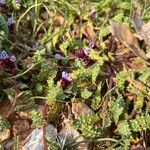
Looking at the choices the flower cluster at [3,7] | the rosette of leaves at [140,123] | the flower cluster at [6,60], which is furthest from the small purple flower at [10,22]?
the rosette of leaves at [140,123]

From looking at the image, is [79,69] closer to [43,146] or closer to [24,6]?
[43,146]

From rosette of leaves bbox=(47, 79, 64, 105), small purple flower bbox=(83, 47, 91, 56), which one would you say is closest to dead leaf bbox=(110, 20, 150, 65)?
small purple flower bbox=(83, 47, 91, 56)

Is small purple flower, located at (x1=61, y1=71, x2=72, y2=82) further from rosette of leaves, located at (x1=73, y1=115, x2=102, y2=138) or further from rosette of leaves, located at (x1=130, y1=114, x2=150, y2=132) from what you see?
rosette of leaves, located at (x1=130, y1=114, x2=150, y2=132)

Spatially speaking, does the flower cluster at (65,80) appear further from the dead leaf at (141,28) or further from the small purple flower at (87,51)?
the dead leaf at (141,28)

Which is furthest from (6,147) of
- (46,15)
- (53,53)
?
(46,15)

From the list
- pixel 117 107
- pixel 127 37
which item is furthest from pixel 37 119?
pixel 127 37

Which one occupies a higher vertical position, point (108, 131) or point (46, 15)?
point (46, 15)
